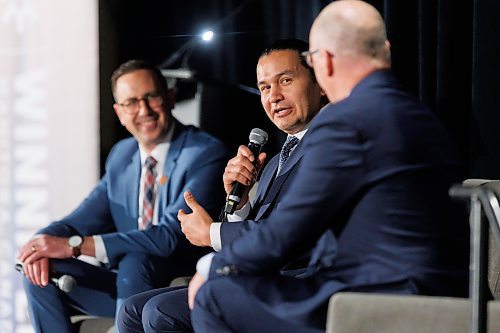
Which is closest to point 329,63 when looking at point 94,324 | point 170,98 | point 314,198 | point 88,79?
point 314,198

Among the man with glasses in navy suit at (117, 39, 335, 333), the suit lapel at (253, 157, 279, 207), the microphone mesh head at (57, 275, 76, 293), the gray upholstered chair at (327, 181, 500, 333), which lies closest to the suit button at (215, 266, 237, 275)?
the gray upholstered chair at (327, 181, 500, 333)

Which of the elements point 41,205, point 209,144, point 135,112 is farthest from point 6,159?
point 209,144

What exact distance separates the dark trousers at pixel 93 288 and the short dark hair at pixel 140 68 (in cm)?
74

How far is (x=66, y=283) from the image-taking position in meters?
3.35

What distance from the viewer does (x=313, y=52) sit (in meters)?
2.20

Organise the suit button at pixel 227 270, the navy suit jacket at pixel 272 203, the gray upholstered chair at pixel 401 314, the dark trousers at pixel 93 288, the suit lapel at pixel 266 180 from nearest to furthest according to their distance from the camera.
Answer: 1. the gray upholstered chair at pixel 401 314
2. the suit button at pixel 227 270
3. the navy suit jacket at pixel 272 203
4. the suit lapel at pixel 266 180
5. the dark trousers at pixel 93 288

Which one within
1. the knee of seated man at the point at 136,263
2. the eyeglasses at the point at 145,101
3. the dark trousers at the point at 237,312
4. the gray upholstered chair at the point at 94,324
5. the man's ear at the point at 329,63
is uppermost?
the man's ear at the point at 329,63

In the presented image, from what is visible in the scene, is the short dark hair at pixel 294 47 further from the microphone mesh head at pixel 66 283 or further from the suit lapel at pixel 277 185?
the microphone mesh head at pixel 66 283

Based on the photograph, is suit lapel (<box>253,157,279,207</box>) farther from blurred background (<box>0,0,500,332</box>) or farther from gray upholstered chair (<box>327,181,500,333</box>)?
gray upholstered chair (<box>327,181,500,333</box>)

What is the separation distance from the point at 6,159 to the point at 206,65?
953 mm

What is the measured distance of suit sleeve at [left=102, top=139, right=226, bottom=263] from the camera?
→ 345cm

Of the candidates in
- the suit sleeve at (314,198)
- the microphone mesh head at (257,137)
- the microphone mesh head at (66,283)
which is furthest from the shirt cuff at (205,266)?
the microphone mesh head at (66,283)

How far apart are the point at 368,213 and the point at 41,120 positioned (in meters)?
2.42

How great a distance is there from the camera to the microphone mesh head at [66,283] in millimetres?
3352
